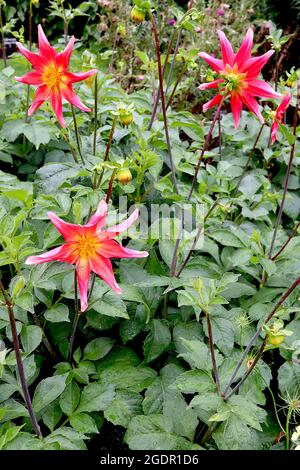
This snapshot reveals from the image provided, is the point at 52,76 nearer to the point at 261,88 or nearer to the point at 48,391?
the point at 261,88

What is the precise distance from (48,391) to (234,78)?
2.84 feet

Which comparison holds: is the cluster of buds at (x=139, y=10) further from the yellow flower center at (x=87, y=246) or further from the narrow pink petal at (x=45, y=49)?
the yellow flower center at (x=87, y=246)

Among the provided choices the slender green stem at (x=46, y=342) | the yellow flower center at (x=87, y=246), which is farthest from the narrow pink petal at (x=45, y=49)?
the slender green stem at (x=46, y=342)

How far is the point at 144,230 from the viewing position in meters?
1.49

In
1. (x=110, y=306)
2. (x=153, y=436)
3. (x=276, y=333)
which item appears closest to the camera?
(x=276, y=333)

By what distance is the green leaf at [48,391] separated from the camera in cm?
117

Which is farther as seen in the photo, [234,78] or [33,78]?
[33,78]

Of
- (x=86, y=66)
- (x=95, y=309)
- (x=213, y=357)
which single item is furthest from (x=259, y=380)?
(x=86, y=66)

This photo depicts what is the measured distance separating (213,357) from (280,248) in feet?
2.01

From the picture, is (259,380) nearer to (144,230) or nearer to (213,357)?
(213,357)

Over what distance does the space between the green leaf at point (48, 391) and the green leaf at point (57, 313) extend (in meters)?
0.14

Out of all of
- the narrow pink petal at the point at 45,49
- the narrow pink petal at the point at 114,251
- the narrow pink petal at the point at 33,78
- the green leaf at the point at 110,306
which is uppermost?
the narrow pink petal at the point at 45,49

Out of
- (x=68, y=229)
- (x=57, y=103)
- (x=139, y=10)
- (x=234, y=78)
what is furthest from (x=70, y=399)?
(x=139, y=10)

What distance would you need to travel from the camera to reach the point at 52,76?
4.44 feet
